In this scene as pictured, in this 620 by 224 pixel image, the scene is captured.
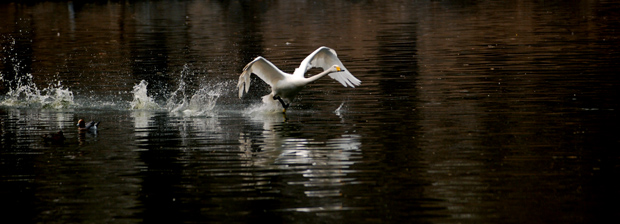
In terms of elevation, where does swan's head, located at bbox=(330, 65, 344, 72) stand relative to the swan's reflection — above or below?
above

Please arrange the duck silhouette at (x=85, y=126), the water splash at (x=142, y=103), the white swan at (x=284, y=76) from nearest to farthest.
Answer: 1. the duck silhouette at (x=85, y=126)
2. the white swan at (x=284, y=76)
3. the water splash at (x=142, y=103)

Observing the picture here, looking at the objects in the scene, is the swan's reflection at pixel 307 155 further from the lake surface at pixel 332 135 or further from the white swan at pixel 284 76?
the white swan at pixel 284 76

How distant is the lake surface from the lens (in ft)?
36.4

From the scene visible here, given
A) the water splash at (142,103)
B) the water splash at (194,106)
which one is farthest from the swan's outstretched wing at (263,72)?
the water splash at (142,103)

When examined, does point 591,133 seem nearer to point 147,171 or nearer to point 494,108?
point 494,108

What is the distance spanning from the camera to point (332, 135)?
1603 cm

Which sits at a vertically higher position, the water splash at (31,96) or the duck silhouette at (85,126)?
the water splash at (31,96)

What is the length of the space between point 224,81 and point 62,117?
643 centimetres

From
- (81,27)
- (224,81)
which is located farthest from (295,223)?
(81,27)

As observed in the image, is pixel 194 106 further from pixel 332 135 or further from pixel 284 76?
pixel 332 135

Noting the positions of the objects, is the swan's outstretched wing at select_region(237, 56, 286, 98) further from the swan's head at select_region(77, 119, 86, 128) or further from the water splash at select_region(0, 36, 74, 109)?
the water splash at select_region(0, 36, 74, 109)

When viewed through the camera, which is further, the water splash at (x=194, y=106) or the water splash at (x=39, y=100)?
the water splash at (x=39, y=100)

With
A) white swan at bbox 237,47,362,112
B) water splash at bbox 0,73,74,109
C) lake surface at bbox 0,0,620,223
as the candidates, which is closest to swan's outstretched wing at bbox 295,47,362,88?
white swan at bbox 237,47,362,112

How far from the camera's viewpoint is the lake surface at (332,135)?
36.4ft
